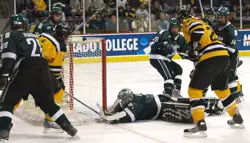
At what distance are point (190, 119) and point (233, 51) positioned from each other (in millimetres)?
1333

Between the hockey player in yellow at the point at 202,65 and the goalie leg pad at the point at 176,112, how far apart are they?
0.46m

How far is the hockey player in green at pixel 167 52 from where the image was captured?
6.81m

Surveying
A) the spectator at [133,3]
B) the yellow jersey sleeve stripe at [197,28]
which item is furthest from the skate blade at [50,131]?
the spectator at [133,3]

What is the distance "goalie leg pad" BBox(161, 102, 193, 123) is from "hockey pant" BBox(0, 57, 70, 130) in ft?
4.79

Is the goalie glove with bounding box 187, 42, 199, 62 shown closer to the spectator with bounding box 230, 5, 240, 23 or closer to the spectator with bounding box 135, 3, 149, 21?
the spectator with bounding box 135, 3, 149, 21

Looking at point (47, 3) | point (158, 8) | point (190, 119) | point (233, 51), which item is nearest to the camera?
point (190, 119)

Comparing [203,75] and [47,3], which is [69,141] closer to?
[203,75]

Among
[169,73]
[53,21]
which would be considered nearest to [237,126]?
[169,73]

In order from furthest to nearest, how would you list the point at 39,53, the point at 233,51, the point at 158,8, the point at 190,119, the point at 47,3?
the point at 158,8 → the point at 47,3 → the point at 233,51 → the point at 190,119 → the point at 39,53

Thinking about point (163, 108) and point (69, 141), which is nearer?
point (69, 141)

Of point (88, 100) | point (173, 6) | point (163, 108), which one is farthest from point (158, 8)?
point (163, 108)

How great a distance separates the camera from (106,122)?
5.64m

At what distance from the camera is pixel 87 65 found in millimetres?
7805

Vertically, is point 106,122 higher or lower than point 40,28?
lower
